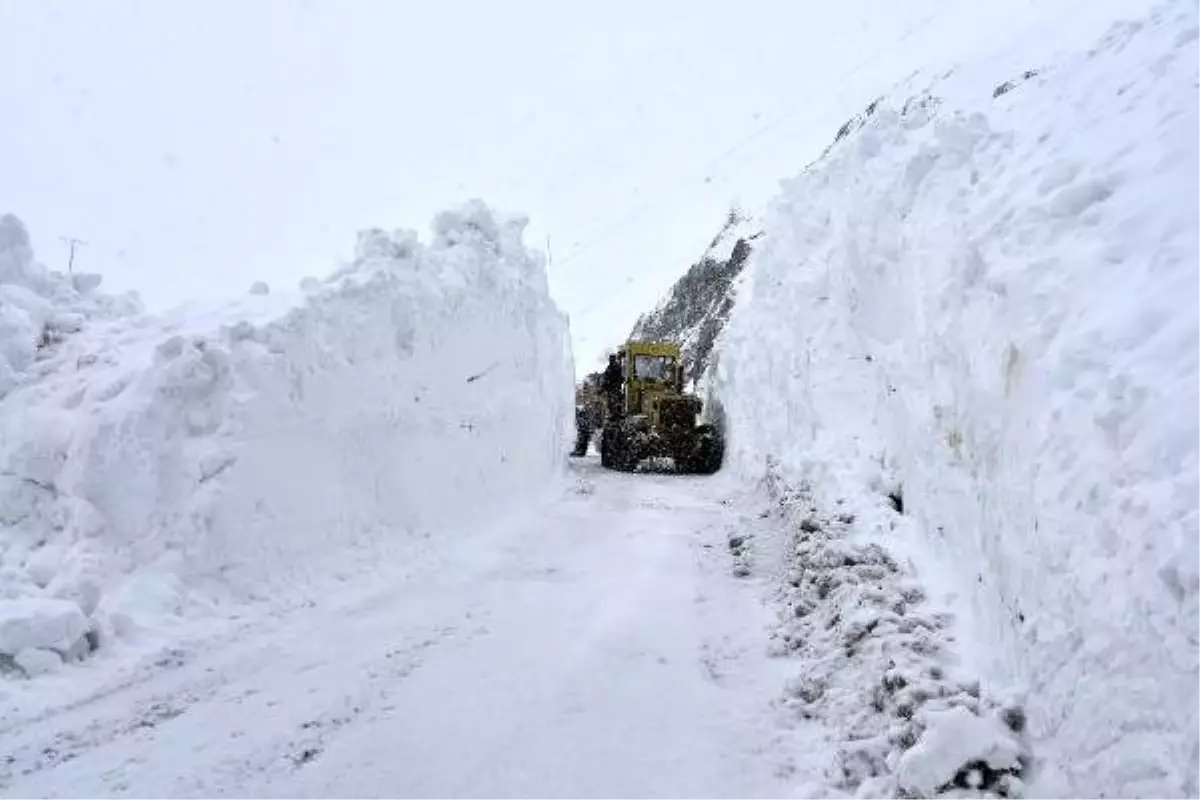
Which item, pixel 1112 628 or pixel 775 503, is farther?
pixel 775 503

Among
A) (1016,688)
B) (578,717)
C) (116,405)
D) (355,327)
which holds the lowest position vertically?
(578,717)

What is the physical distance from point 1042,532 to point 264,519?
6279 mm

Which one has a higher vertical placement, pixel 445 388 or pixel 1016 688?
pixel 445 388

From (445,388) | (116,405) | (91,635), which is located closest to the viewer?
(91,635)

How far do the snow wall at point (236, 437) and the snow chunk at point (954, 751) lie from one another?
5135 mm

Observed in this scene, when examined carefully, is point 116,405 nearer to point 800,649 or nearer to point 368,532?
point 368,532

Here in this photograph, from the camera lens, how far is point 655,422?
2105 cm

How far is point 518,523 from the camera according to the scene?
1220 cm

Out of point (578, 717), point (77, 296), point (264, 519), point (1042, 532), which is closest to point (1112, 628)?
point (1042, 532)

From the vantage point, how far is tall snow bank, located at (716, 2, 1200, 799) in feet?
9.77

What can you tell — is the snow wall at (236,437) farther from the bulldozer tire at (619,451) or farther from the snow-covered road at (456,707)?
the bulldozer tire at (619,451)

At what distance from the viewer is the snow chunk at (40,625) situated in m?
5.57

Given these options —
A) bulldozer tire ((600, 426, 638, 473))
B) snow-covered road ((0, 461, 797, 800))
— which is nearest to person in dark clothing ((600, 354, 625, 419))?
bulldozer tire ((600, 426, 638, 473))

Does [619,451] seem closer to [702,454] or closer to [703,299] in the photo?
[702,454]
